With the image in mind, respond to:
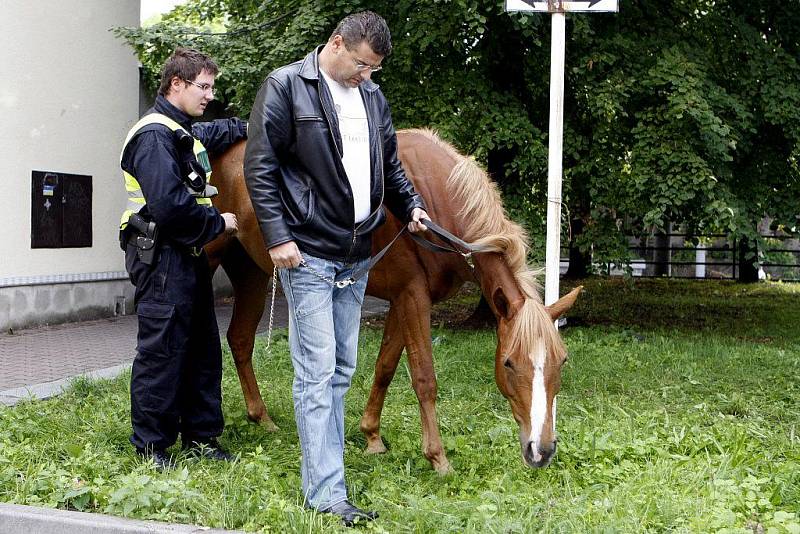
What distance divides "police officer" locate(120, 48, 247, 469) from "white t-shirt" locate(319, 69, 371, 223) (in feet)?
3.06

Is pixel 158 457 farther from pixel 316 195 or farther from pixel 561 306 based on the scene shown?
pixel 561 306

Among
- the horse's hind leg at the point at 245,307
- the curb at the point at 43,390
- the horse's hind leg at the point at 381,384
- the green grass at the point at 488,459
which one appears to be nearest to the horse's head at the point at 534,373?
the green grass at the point at 488,459

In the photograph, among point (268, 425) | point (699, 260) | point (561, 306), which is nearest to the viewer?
point (561, 306)

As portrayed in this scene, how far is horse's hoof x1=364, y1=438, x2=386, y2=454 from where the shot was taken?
16.4 ft

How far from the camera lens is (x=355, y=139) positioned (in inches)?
154

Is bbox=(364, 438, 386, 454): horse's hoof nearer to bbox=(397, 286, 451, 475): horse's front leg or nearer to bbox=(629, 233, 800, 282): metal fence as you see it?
bbox=(397, 286, 451, 475): horse's front leg

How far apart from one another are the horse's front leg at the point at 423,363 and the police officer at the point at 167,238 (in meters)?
1.07

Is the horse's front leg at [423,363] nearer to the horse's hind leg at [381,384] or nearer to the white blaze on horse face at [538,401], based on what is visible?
the horse's hind leg at [381,384]

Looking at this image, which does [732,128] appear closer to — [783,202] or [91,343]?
[783,202]

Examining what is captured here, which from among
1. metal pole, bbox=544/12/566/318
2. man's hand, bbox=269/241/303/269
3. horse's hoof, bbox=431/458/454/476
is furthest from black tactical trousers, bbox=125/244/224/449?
metal pole, bbox=544/12/566/318

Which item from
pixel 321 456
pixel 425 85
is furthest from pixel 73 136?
pixel 321 456

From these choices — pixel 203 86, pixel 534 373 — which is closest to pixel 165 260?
pixel 203 86

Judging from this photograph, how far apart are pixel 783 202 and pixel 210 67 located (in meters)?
7.38

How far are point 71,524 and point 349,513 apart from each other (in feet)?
3.74
